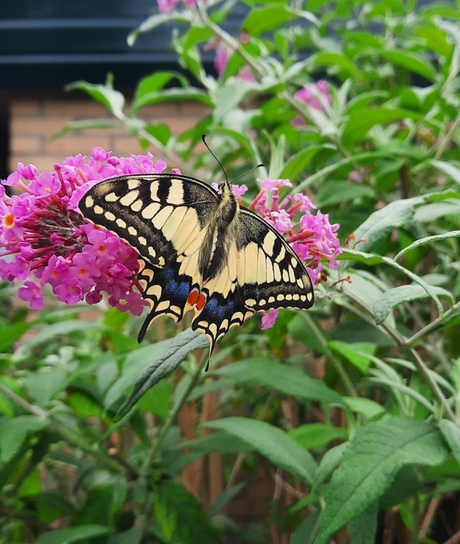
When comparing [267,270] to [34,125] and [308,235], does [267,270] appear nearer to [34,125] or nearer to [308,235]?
[308,235]

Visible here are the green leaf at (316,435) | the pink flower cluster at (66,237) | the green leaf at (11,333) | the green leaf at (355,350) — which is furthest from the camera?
the green leaf at (11,333)

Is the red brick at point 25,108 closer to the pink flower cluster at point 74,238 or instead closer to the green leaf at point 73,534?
the pink flower cluster at point 74,238

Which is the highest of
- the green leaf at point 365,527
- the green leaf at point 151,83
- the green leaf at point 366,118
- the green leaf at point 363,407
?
the green leaf at point 151,83

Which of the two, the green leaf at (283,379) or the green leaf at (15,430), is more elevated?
the green leaf at (283,379)

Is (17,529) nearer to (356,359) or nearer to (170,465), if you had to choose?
(170,465)

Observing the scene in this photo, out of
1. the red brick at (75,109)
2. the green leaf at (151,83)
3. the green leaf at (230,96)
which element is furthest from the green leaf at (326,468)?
the red brick at (75,109)

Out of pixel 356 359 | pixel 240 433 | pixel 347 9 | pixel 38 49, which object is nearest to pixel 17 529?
pixel 240 433

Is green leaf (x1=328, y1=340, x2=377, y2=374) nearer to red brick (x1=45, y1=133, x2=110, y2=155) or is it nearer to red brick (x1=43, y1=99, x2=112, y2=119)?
red brick (x1=45, y1=133, x2=110, y2=155)
